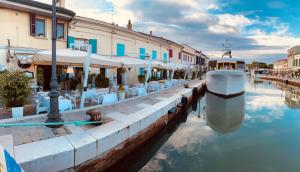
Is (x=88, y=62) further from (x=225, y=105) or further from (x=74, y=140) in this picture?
(x=225, y=105)

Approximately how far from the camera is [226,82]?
62.1ft

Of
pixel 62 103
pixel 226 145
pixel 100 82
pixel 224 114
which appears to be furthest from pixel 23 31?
pixel 224 114

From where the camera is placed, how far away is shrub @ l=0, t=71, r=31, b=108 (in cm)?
708

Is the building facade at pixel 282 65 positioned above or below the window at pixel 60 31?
above

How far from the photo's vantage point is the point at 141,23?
30.4m

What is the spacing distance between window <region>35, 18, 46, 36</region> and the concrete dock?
7.17m

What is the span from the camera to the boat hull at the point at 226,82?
19.0 m

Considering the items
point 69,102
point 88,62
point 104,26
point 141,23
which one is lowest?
point 69,102

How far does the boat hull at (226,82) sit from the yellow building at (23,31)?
13656 millimetres

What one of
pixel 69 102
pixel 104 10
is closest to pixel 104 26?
pixel 104 10

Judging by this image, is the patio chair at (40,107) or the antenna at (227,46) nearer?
the patio chair at (40,107)

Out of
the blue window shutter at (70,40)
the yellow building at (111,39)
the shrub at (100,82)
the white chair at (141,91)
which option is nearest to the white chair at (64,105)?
the white chair at (141,91)

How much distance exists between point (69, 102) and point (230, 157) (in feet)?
21.3

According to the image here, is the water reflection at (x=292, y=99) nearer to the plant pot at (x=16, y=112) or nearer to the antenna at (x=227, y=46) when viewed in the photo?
the antenna at (x=227, y=46)
